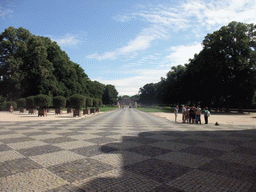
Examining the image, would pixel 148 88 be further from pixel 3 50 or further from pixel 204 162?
pixel 204 162

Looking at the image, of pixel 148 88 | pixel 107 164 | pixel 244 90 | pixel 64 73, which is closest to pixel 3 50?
pixel 64 73

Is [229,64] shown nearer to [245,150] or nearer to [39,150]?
[245,150]

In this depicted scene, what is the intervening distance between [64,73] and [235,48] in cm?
4224

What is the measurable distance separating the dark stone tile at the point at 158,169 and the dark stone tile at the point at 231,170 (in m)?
0.66

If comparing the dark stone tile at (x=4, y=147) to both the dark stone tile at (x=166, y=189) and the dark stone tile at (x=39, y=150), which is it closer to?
the dark stone tile at (x=39, y=150)

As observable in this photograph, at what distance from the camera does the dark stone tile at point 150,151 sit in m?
6.27

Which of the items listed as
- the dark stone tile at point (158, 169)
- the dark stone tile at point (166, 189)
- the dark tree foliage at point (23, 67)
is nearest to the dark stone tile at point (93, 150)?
the dark stone tile at point (158, 169)

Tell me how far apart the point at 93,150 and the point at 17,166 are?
2.40m

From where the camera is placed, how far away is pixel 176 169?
4863mm

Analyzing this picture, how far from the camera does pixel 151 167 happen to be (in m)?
4.97

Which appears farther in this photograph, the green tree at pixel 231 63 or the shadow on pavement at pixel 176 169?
the green tree at pixel 231 63

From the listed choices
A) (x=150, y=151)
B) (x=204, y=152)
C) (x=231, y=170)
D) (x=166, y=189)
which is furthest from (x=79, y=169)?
(x=204, y=152)

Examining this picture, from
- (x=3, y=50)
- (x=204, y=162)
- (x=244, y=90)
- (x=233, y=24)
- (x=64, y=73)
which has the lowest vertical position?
(x=204, y=162)

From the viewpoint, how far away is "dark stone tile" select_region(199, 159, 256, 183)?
4.41 meters
